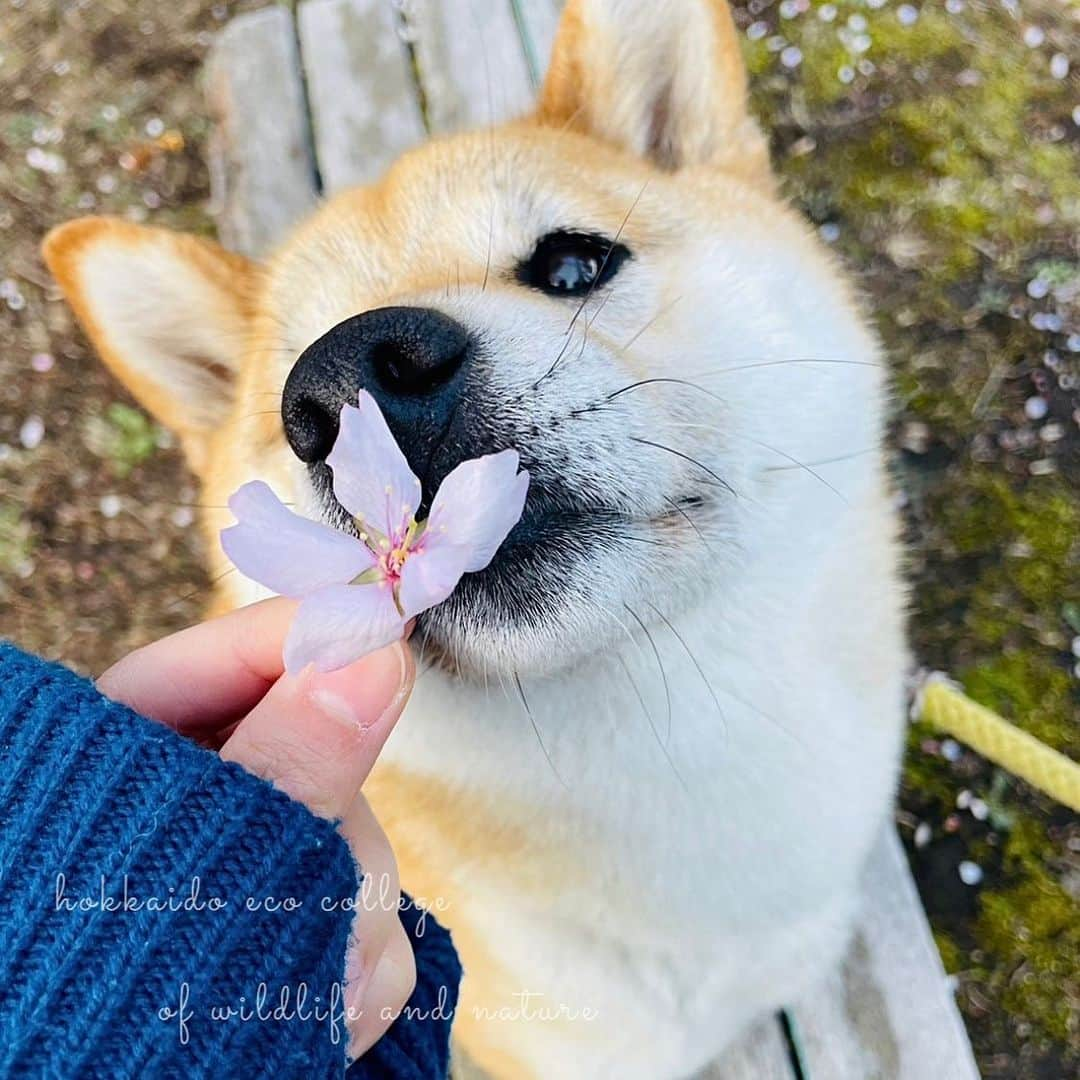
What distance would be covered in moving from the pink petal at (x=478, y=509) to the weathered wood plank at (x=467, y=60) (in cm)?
211

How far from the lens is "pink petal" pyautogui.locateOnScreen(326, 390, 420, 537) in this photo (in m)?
0.72

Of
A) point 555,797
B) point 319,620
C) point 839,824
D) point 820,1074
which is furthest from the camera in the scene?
point 820,1074

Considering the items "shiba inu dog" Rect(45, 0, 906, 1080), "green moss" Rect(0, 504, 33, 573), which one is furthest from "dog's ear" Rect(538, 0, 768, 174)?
"green moss" Rect(0, 504, 33, 573)

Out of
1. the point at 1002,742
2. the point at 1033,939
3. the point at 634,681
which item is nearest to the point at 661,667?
the point at 634,681

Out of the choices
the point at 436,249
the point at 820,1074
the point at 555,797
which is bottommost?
the point at 820,1074

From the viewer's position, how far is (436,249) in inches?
49.4

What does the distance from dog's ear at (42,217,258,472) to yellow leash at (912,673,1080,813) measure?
1467 millimetres

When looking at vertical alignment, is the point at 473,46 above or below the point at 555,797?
above

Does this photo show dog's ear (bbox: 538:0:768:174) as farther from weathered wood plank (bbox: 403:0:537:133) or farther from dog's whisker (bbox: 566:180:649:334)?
weathered wood plank (bbox: 403:0:537:133)

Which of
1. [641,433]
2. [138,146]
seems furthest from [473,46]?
[641,433]

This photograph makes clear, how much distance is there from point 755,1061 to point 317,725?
143 centimetres

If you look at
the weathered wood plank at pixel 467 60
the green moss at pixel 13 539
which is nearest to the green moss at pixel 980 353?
the weathered wood plank at pixel 467 60

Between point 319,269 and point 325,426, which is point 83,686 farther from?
point 319,269

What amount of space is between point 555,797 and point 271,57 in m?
2.41
